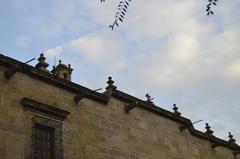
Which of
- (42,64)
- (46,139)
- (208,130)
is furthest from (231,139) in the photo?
(46,139)

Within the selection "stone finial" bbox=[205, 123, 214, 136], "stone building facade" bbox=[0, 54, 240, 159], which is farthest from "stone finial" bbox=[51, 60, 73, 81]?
"stone finial" bbox=[205, 123, 214, 136]

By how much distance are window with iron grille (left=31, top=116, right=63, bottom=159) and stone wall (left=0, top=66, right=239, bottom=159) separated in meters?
0.22

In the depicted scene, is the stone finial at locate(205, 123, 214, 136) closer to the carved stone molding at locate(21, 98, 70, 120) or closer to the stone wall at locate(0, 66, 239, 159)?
the stone wall at locate(0, 66, 239, 159)

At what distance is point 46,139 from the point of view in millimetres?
13523

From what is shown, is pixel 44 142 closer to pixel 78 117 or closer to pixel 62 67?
pixel 78 117

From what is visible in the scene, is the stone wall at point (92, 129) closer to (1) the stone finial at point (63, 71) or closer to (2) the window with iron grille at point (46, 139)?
(2) the window with iron grille at point (46, 139)

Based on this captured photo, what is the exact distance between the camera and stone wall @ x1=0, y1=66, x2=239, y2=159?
12781 millimetres

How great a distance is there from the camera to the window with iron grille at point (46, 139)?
13.1 m

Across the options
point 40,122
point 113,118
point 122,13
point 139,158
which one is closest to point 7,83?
point 40,122

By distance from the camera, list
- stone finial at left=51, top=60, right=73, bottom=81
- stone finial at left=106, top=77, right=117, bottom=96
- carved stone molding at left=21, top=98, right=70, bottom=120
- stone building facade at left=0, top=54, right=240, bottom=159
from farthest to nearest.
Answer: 1. stone finial at left=51, top=60, right=73, bottom=81
2. stone finial at left=106, top=77, right=117, bottom=96
3. carved stone molding at left=21, top=98, right=70, bottom=120
4. stone building facade at left=0, top=54, right=240, bottom=159

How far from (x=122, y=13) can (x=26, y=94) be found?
9.03 meters

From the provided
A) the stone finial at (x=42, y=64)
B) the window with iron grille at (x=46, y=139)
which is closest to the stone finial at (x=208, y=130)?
the window with iron grille at (x=46, y=139)

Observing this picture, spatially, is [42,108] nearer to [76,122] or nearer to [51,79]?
[51,79]

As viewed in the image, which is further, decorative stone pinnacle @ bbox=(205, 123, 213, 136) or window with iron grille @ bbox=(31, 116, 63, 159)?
decorative stone pinnacle @ bbox=(205, 123, 213, 136)
